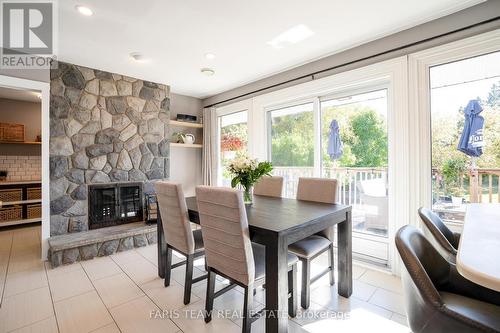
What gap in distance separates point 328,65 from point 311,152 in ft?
3.75

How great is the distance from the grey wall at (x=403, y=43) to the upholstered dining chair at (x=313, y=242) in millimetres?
1438

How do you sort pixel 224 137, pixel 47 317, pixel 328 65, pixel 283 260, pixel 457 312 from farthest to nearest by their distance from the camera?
pixel 224 137 < pixel 328 65 < pixel 47 317 < pixel 283 260 < pixel 457 312

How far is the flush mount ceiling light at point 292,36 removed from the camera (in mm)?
2422

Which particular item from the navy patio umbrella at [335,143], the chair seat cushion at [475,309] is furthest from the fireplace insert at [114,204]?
the chair seat cushion at [475,309]

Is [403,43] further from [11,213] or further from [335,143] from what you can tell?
[11,213]

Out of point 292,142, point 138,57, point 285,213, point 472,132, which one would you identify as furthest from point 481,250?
point 138,57

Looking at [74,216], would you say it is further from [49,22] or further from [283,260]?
[283,260]

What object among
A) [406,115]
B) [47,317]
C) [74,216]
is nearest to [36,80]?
[74,216]

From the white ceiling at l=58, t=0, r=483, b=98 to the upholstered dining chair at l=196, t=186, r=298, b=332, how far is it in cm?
164

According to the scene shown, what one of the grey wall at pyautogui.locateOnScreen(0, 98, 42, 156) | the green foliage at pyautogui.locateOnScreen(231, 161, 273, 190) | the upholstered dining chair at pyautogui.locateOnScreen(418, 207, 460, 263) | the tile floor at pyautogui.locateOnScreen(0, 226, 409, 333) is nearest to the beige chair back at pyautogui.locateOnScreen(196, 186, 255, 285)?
→ the tile floor at pyautogui.locateOnScreen(0, 226, 409, 333)

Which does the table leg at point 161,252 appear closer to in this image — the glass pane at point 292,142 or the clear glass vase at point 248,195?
the clear glass vase at point 248,195

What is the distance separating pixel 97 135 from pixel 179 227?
2413mm

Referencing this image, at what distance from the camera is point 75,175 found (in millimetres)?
3361

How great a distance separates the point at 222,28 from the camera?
7.88ft
